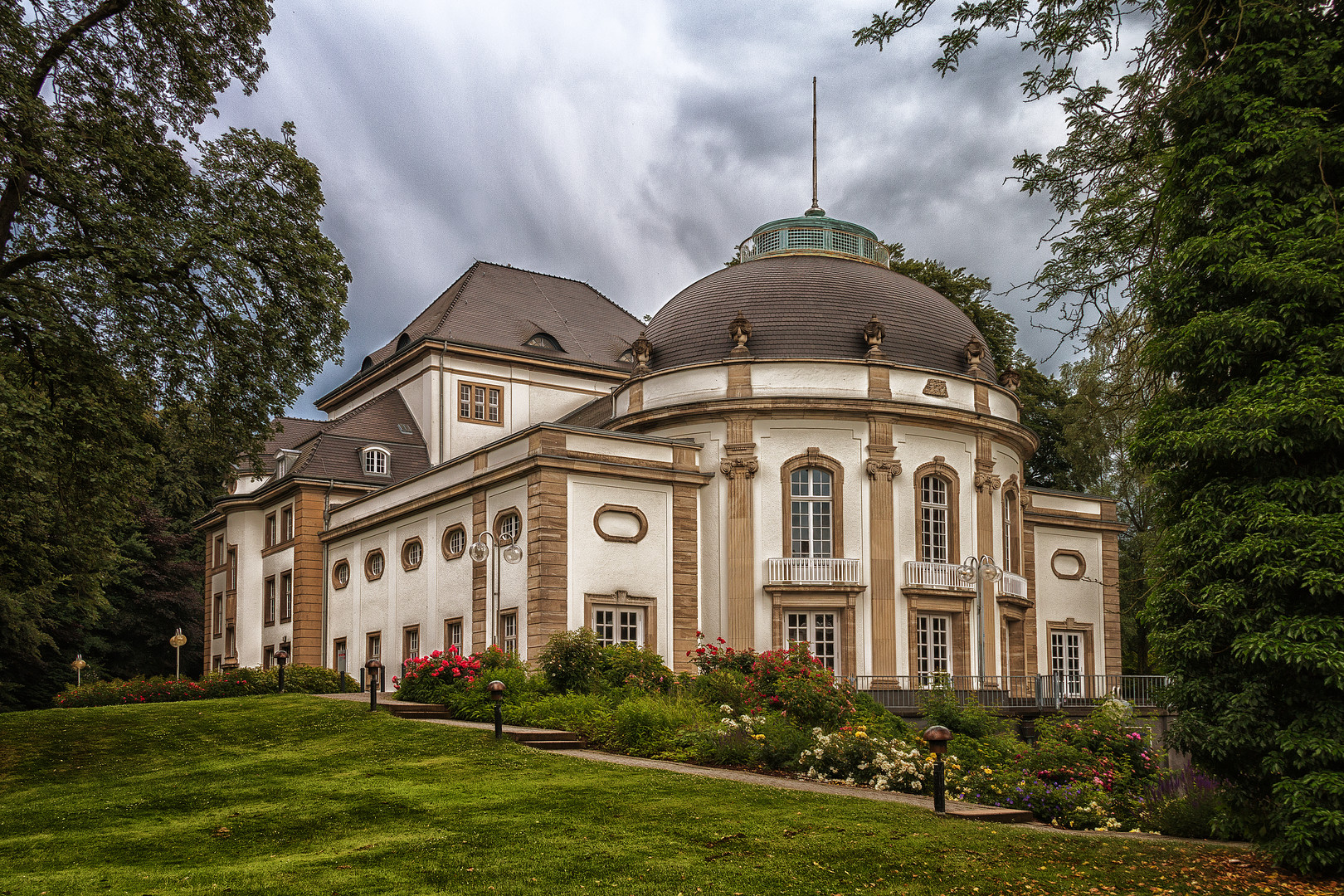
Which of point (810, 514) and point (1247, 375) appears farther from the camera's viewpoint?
point (810, 514)

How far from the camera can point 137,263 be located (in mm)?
17438

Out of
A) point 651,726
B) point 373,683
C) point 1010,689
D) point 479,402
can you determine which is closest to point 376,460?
point 479,402

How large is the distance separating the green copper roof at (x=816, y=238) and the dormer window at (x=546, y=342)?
11672mm

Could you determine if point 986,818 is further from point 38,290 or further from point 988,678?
point 988,678

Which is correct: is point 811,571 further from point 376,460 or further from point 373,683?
point 376,460

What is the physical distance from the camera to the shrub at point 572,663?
893 inches

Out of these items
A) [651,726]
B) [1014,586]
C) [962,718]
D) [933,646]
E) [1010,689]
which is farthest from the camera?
[1014,586]

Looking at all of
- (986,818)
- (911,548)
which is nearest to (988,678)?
(911,548)

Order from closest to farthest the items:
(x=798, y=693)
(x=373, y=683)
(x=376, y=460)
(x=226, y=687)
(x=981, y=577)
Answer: (x=798, y=693), (x=373, y=683), (x=226, y=687), (x=981, y=577), (x=376, y=460)

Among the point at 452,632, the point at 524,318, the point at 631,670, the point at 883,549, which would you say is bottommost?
the point at 631,670

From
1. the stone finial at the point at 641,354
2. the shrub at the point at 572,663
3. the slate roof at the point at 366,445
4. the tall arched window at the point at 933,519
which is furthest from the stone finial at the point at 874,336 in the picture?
the slate roof at the point at 366,445

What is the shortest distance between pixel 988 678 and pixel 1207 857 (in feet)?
65.9

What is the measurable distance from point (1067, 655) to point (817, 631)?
1188cm

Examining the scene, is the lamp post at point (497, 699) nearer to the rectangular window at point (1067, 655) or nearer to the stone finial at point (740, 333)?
the stone finial at point (740, 333)
